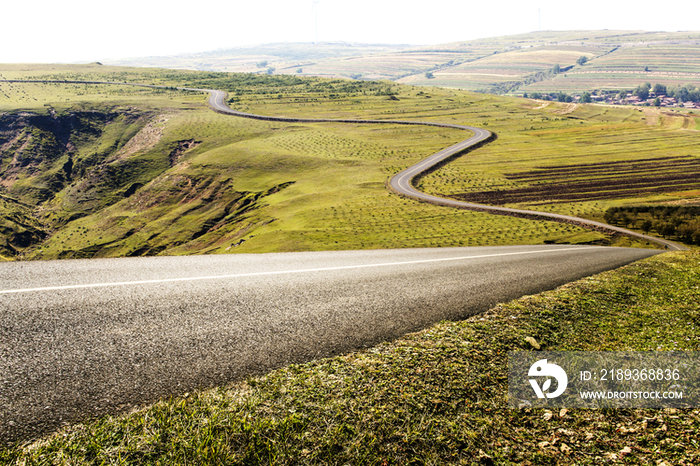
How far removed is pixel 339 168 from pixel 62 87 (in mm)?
143196

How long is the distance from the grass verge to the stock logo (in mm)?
397

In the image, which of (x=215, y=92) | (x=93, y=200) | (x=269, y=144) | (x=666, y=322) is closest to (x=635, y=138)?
(x=269, y=144)

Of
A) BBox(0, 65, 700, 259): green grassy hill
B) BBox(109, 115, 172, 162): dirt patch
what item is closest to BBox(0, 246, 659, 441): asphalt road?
BBox(0, 65, 700, 259): green grassy hill

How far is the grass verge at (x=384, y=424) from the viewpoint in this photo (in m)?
3.79

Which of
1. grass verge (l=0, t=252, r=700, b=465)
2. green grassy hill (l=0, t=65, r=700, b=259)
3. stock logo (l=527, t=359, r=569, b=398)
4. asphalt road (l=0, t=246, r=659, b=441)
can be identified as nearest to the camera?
grass verge (l=0, t=252, r=700, b=465)

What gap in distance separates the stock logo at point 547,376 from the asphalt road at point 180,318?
84.3 inches

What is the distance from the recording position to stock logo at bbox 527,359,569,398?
195 inches

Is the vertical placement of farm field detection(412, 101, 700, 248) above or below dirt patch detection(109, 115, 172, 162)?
below

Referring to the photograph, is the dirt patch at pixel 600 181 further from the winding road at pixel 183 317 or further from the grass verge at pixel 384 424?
the grass verge at pixel 384 424

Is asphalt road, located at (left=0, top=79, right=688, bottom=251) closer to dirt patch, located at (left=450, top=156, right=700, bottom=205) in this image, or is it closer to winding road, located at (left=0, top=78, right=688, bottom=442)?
dirt patch, located at (left=450, top=156, right=700, bottom=205)

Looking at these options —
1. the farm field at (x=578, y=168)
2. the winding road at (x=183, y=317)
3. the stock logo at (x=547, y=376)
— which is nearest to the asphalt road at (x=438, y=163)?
the farm field at (x=578, y=168)

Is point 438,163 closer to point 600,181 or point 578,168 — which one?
point 578,168

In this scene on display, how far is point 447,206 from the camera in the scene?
5397 cm

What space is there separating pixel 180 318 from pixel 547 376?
605cm
